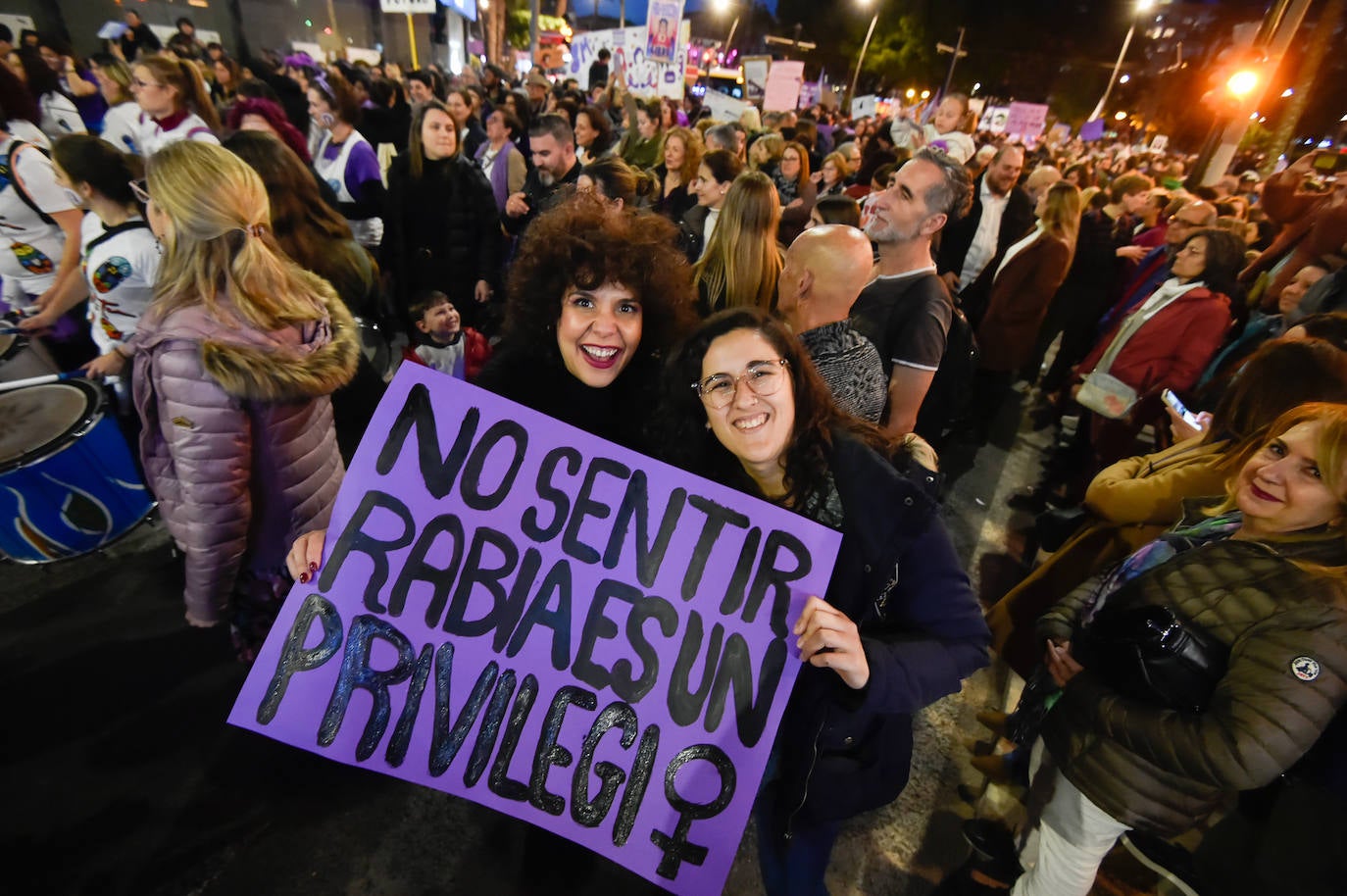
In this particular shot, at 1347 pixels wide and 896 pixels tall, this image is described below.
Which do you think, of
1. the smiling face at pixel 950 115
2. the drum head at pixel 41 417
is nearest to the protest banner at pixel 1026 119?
the smiling face at pixel 950 115

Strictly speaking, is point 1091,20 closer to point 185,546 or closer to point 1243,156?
point 1243,156

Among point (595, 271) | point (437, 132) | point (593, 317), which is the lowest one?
point (593, 317)

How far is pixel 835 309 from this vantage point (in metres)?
2.41

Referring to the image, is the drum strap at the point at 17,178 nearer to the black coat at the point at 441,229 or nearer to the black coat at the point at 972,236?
the black coat at the point at 441,229

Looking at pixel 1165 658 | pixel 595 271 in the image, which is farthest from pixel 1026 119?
pixel 1165 658

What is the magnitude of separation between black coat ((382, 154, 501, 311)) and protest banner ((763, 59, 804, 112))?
8.25 metres

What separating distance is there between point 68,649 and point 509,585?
283 centimetres

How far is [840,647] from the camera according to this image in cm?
136

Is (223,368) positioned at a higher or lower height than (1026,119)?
lower

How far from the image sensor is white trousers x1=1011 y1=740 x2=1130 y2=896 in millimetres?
1817

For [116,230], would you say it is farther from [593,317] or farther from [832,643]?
[832,643]

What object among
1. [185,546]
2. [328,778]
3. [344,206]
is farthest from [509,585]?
[344,206]

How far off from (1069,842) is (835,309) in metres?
1.90

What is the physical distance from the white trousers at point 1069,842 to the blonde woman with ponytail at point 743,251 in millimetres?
2318
